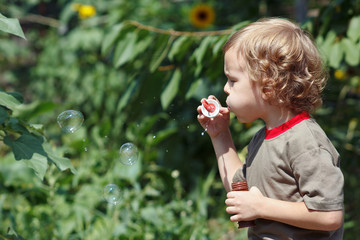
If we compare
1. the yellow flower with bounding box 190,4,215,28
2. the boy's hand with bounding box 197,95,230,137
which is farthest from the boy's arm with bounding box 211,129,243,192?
the yellow flower with bounding box 190,4,215,28

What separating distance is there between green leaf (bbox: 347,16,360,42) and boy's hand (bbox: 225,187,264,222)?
A: 3.70 ft

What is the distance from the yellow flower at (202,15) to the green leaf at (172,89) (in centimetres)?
128

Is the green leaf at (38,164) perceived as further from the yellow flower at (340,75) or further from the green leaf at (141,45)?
the yellow flower at (340,75)

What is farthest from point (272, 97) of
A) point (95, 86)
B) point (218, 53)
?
point (95, 86)

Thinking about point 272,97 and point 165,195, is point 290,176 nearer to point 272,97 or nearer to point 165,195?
point 272,97

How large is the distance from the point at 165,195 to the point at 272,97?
1.66 meters

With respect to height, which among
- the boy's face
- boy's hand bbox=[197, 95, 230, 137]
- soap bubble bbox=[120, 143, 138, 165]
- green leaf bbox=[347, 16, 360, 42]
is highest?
the boy's face

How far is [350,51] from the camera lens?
2.31 metres

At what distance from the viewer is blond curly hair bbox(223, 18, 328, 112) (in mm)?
1395

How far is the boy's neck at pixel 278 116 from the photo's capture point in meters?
1.46

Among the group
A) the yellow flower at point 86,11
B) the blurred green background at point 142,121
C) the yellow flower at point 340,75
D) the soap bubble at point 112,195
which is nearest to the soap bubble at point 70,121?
the blurred green background at point 142,121

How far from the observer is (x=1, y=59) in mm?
5285

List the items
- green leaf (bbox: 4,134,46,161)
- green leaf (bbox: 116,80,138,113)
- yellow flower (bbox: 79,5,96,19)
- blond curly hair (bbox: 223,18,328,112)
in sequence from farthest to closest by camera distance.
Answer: yellow flower (bbox: 79,5,96,19)
green leaf (bbox: 116,80,138,113)
green leaf (bbox: 4,134,46,161)
blond curly hair (bbox: 223,18,328,112)

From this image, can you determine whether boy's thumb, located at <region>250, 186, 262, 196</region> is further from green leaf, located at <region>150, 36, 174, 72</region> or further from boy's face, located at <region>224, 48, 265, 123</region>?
green leaf, located at <region>150, 36, 174, 72</region>
